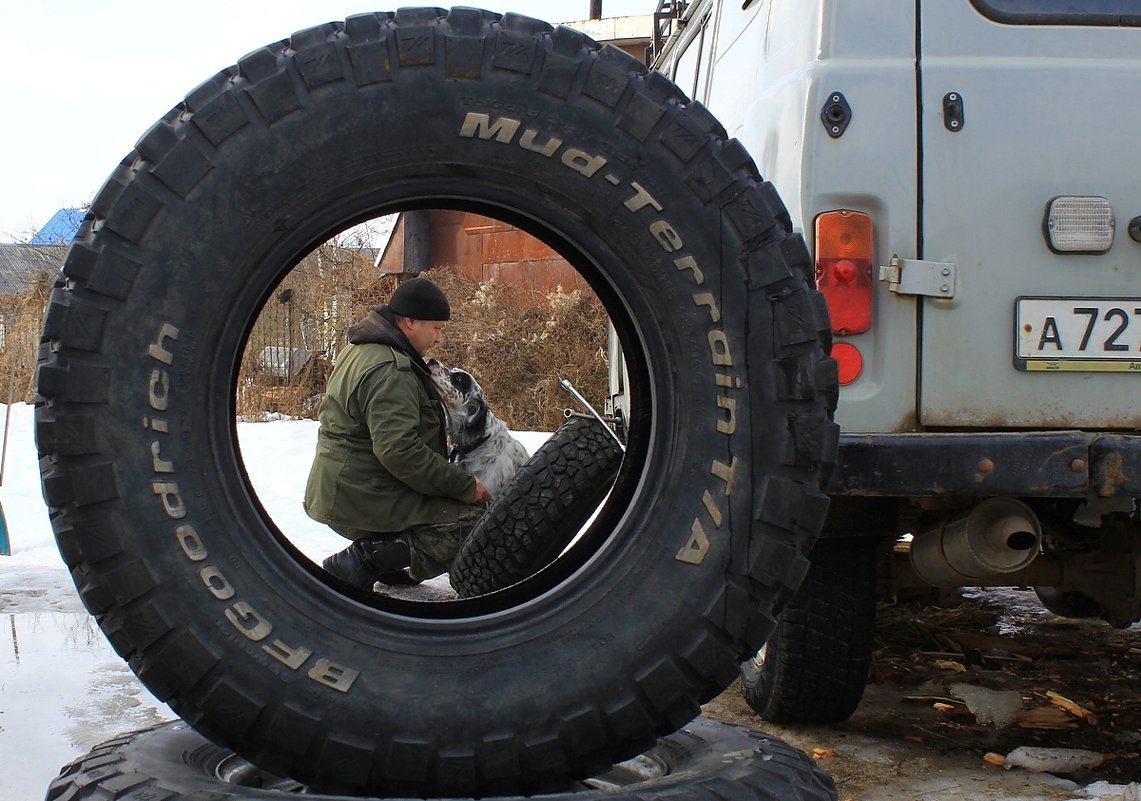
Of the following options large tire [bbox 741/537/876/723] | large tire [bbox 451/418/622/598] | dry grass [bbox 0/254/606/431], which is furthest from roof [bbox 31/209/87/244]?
large tire [bbox 741/537/876/723]

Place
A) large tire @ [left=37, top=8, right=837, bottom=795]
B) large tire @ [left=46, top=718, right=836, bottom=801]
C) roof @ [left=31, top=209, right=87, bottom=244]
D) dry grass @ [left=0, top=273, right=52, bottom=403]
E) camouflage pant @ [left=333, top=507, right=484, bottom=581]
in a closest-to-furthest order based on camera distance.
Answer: large tire @ [left=37, top=8, right=837, bottom=795], large tire @ [left=46, top=718, right=836, bottom=801], camouflage pant @ [left=333, top=507, right=484, bottom=581], dry grass @ [left=0, top=273, right=52, bottom=403], roof @ [left=31, top=209, right=87, bottom=244]

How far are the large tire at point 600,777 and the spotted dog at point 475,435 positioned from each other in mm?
1903

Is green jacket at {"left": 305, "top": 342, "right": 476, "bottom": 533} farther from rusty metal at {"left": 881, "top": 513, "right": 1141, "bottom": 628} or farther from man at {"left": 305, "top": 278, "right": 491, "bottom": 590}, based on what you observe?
rusty metal at {"left": 881, "top": 513, "right": 1141, "bottom": 628}

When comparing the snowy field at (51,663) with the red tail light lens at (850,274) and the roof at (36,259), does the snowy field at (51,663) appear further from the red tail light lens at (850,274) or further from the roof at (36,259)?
the roof at (36,259)

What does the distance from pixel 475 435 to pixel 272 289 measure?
251 cm

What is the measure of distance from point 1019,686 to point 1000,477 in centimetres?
166

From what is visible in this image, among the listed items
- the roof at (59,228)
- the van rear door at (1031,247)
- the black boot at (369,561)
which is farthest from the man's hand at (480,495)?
the roof at (59,228)

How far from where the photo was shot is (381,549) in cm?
432

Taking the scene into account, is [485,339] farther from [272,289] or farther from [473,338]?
[272,289]

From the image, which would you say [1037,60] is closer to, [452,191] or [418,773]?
[452,191]

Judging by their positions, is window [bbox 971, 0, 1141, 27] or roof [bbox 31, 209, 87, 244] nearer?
window [bbox 971, 0, 1141, 27]

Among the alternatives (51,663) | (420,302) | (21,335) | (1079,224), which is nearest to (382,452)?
(420,302)

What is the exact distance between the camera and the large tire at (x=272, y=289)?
1.90 metres

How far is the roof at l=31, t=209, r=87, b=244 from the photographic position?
15308 millimetres
